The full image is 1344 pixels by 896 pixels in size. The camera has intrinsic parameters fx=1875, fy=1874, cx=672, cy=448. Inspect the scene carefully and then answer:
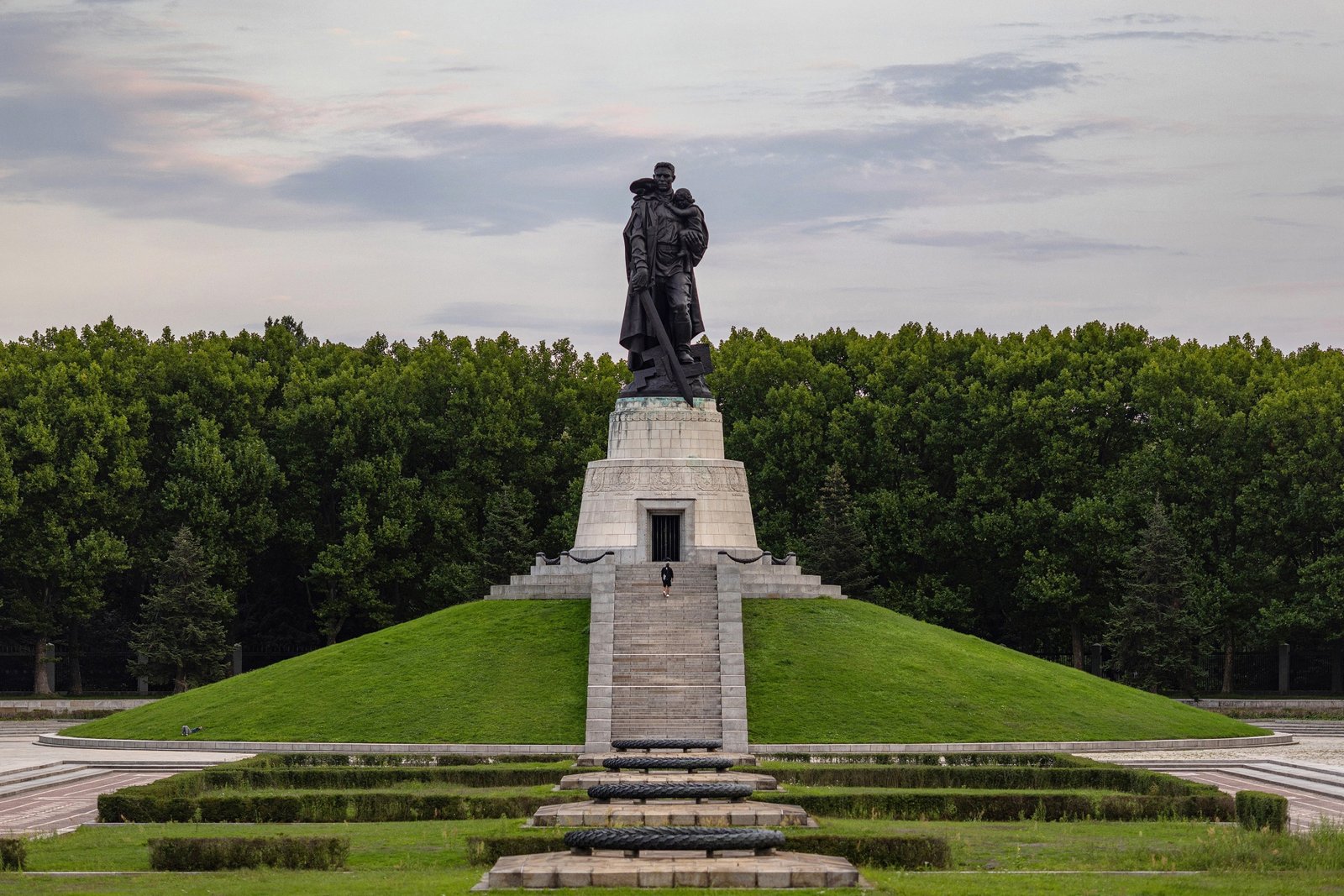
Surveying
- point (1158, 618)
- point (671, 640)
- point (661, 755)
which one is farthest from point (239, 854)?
point (1158, 618)

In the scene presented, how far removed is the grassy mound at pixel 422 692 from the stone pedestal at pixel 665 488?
2.59m

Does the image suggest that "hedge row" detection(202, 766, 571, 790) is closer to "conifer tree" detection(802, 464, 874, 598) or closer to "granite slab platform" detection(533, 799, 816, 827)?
"granite slab platform" detection(533, 799, 816, 827)

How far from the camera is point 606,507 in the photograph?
51.6 m

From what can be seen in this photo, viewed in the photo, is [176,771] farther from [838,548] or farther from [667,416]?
[838,548]

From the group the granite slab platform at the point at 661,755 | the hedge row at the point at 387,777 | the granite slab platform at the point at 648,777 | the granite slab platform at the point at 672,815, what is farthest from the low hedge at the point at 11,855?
the granite slab platform at the point at 661,755

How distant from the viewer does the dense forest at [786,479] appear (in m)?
66.6

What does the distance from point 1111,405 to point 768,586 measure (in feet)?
86.0

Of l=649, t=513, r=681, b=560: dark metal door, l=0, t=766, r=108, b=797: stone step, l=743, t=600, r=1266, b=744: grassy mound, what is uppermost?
l=649, t=513, r=681, b=560: dark metal door

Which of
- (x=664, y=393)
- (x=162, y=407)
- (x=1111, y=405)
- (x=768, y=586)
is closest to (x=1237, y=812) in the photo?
(x=768, y=586)

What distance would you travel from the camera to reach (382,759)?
3775 centimetres

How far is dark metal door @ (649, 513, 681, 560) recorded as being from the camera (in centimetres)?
5131

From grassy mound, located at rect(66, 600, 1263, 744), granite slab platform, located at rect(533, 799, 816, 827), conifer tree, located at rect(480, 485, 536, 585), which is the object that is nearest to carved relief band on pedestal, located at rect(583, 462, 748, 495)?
grassy mound, located at rect(66, 600, 1263, 744)

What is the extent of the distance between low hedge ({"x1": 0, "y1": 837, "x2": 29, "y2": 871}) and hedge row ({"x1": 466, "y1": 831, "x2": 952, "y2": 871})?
545cm

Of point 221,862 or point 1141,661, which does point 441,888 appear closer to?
point 221,862
